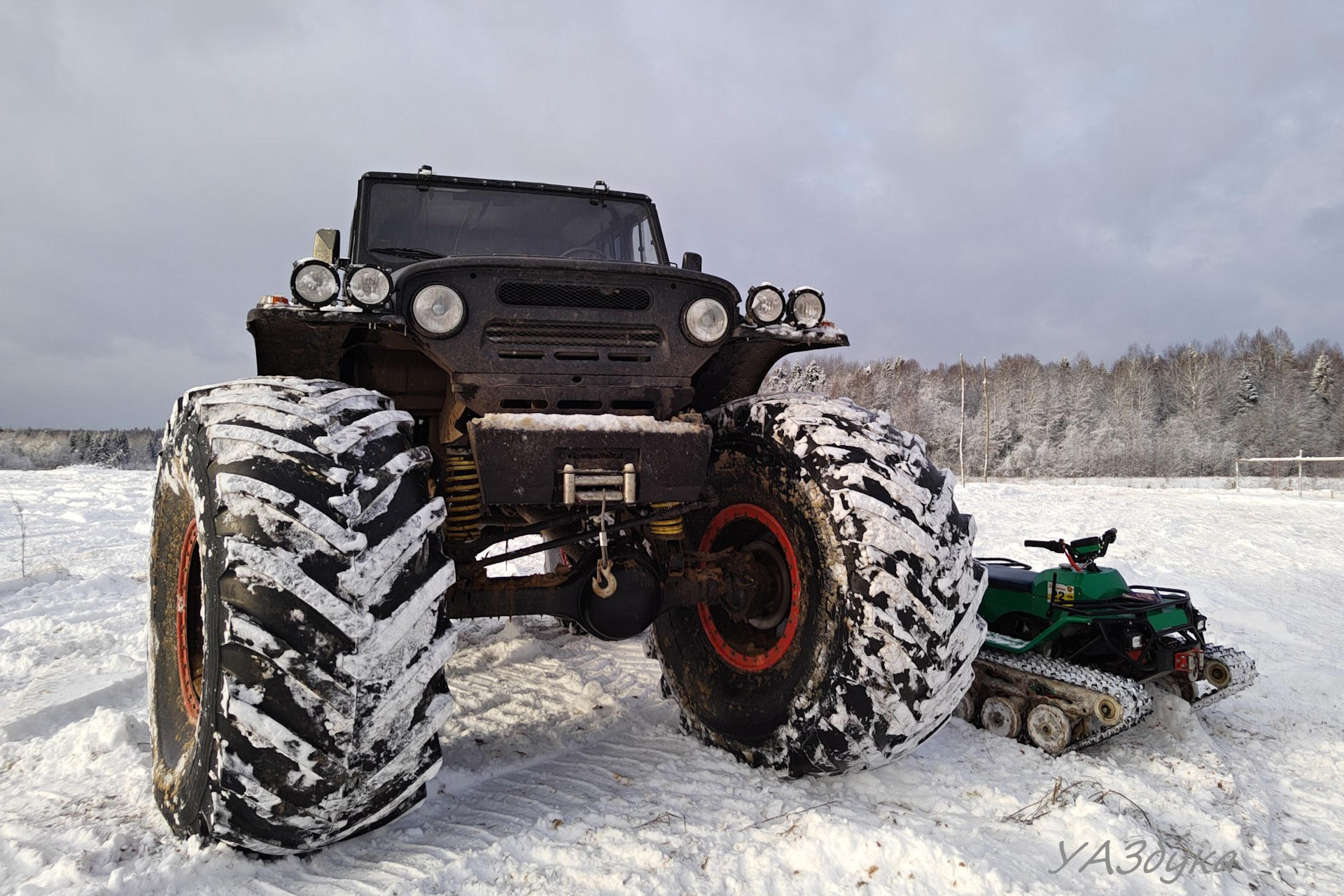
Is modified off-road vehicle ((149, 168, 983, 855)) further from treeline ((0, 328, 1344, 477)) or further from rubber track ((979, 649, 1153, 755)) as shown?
treeline ((0, 328, 1344, 477))

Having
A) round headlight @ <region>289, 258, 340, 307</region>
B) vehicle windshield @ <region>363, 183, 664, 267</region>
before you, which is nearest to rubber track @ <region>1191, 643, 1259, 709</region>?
vehicle windshield @ <region>363, 183, 664, 267</region>

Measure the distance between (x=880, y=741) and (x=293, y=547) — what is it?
1960 millimetres

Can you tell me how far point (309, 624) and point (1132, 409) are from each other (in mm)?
63936

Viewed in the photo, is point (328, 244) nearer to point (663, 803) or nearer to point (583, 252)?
point (583, 252)

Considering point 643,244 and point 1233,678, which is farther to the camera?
point 643,244

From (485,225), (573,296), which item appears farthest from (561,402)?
(485,225)

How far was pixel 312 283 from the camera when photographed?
274 centimetres

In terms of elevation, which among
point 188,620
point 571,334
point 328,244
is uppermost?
point 328,244

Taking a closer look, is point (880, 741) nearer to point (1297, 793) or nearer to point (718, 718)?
point (718, 718)

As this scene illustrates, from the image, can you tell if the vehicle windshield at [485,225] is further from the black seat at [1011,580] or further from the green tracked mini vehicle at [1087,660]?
the green tracked mini vehicle at [1087,660]

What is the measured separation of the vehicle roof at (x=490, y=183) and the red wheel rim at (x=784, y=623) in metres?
2.42

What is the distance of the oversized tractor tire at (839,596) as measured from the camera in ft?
8.25

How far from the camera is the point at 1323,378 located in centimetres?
5372

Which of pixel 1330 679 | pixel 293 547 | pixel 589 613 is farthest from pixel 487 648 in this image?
pixel 1330 679
